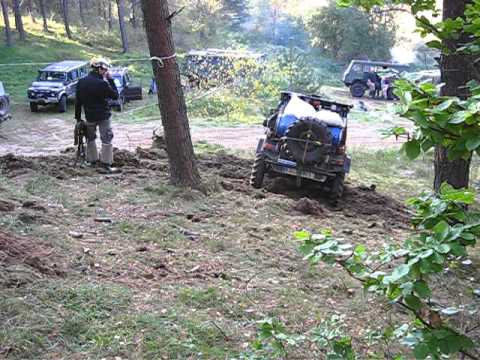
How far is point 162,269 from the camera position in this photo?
186 inches

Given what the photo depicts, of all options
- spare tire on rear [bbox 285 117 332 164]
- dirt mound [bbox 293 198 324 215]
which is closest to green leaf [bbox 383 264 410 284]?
dirt mound [bbox 293 198 324 215]

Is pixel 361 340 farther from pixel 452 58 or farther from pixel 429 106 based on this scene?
pixel 452 58

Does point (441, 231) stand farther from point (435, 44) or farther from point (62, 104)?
point (62, 104)

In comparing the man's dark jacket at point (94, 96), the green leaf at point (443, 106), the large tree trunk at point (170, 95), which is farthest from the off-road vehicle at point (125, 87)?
the green leaf at point (443, 106)

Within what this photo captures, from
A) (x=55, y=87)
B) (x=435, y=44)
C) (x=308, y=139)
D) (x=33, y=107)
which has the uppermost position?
(x=435, y=44)

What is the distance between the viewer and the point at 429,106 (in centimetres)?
158

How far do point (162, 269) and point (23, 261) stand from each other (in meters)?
1.15

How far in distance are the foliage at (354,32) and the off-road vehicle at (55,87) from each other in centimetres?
2084

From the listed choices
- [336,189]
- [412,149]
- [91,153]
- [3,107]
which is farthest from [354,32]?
[412,149]

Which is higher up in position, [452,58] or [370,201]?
[452,58]

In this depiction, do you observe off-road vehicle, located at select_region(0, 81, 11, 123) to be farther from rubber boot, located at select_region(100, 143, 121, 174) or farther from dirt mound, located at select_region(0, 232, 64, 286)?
dirt mound, located at select_region(0, 232, 64, 286)

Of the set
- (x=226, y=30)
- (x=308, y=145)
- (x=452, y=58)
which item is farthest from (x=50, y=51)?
(x=452, y=58)

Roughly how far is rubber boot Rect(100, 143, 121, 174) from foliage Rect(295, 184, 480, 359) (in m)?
6.85

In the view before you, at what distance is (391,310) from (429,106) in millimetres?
3399
